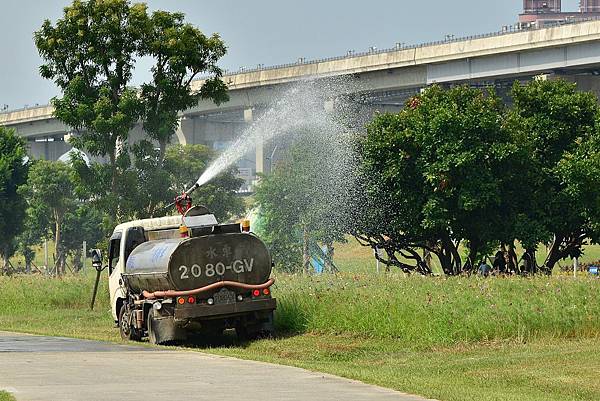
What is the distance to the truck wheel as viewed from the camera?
30438mm

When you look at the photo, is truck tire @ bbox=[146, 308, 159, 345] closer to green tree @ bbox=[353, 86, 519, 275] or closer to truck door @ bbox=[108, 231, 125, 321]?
truck door @ bbox=[108, 231, 125, 321]

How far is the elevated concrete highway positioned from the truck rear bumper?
123ft

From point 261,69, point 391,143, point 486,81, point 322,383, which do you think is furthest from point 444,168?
point 261,69

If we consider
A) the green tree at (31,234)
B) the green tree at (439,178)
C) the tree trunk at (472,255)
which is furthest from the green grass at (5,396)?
the green tree at (31,234)

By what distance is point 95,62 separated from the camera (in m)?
48.9

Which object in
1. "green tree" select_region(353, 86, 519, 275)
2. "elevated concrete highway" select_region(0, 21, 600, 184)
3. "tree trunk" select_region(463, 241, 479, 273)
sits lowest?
"tree trunk" select_region(463, 241, 479, 273)

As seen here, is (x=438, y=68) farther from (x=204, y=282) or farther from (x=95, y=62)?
(x=204, y=282)

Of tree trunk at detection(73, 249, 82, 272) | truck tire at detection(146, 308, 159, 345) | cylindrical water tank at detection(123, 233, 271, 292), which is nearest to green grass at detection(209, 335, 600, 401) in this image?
cylindrical water tank at detection(123, 233, 271, 292)

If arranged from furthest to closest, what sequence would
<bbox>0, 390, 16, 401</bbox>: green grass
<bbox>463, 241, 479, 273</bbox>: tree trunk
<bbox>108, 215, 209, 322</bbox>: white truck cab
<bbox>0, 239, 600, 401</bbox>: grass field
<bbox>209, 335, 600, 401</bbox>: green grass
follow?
<bbox>463, 241, 479, 273</bbox>: tree trunk
<bbox>108, 215, 209, 322</bbox>: white truck cab
<bbox>0, 239, 600, 401</bbox>: grass field
<bbox>209, 335, 600, 401</bbox>: green grass
<bbox>0, 390, 16, 401</bbox>: green grass

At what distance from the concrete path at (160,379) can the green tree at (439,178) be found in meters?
18.0

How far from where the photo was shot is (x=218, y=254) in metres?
28.2

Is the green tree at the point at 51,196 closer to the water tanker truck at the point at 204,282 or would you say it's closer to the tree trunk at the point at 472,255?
the tree trunk at the point at 472,255

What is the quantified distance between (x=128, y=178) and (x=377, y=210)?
34.8 ft

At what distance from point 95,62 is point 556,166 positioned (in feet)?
54.9
